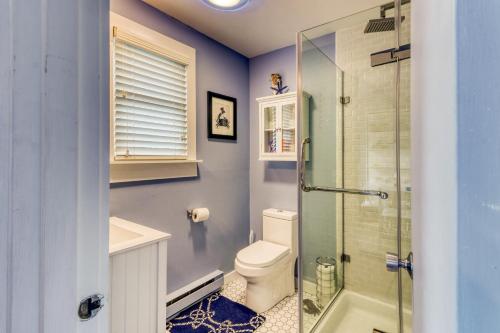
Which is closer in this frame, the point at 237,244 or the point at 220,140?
the point at 220,140

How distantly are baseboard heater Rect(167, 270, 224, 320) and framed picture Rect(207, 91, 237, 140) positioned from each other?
1350 mm

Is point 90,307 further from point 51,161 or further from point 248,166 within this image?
point 248,166

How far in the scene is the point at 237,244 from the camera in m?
2.66

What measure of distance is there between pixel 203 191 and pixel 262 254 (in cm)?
78

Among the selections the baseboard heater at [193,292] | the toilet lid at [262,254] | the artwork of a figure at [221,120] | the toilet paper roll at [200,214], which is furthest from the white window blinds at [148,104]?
the baseboard heater at [193,292]

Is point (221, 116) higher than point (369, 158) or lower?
higher

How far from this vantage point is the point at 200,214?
212cm

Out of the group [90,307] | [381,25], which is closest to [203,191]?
[90,307]

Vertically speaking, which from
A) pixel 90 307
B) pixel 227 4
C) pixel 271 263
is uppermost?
pixel 227 4

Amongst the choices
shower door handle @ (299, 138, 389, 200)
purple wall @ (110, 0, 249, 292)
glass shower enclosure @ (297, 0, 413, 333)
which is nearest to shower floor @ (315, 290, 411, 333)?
glass shower enclosure @ (297, 0, 413, 333)

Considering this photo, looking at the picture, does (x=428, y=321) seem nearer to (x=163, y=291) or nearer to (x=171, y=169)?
(x=163, y=291)

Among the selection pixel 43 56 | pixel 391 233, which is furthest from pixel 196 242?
pixel 43 56

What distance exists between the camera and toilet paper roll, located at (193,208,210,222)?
211 centimetres
